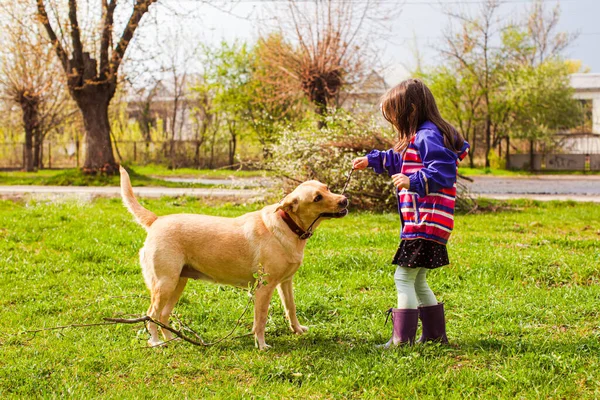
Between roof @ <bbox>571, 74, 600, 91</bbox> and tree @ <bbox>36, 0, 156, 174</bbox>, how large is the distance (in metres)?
33.7

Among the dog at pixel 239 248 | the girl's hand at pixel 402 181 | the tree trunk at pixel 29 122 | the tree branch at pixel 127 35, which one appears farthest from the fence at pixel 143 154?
the girl's hand at pixel 402 181

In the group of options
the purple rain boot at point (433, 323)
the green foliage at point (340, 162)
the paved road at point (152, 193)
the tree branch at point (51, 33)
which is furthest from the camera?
the tree branch at point (51, 33)

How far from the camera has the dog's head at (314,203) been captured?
423 cm

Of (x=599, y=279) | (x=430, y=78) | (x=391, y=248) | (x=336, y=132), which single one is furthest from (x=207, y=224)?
(x=430, y=78)

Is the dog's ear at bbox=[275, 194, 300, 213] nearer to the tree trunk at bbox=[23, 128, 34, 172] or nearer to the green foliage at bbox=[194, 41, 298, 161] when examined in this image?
the green foliage at bbox=[194, 41, 298, 161]

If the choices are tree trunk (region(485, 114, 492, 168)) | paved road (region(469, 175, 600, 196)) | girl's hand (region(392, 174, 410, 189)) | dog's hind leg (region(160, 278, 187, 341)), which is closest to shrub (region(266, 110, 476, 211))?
paved road (region(469, 175, 600, 196))

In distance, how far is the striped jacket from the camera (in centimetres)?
388

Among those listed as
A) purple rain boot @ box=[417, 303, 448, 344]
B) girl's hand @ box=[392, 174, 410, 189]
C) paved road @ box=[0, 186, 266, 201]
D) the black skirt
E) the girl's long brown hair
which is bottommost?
purple rain boot @ box=[417, 303, 448, 344]

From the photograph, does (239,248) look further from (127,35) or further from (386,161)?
(127,35)

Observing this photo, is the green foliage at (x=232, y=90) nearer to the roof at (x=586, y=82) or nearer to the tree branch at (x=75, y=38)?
the tree branch at (x=75, y=38)

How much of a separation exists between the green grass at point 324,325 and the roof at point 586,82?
35.7 m

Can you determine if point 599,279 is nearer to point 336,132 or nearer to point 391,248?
point 391,248

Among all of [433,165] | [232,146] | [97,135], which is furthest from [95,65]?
[232,146]

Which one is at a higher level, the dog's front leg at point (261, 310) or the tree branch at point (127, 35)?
the tree branch at point (127, 35)
